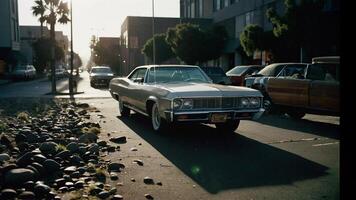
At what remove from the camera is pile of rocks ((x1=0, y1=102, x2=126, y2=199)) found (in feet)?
14.3

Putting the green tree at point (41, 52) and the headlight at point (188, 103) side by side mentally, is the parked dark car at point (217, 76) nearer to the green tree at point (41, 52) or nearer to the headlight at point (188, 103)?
the headlight at point (188, 103)

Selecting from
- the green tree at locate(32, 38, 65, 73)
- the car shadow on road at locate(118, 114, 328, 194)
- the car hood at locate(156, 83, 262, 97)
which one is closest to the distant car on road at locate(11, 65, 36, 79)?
the green tree at locate(32, 38, 65, 73)

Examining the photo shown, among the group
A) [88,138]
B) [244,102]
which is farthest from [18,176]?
[244,102]

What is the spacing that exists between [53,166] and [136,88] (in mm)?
4555

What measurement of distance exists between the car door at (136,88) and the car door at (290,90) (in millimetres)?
3523

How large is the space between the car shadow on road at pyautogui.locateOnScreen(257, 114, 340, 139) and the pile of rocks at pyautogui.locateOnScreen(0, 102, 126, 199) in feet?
14.0

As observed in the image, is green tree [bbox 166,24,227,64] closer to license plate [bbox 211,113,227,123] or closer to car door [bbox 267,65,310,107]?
car door [bbox 267,65,310,107]

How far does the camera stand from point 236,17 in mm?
44531

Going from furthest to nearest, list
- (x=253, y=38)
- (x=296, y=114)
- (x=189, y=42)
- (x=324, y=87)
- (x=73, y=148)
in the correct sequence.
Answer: (x=189, y=42)
(x=253, y=38)
(x=296, y=114)
(x=324, y=87)
(x=73, y=148)

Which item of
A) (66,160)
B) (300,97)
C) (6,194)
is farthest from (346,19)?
(300,97)

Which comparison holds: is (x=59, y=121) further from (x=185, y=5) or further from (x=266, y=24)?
(x=185, y=5)

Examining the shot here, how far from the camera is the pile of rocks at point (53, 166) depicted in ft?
14.3

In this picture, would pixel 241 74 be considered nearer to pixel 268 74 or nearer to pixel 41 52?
pixel 268 74

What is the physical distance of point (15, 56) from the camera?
176 feet
